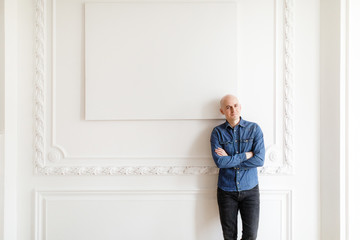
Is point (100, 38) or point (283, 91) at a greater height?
point (100, 38)

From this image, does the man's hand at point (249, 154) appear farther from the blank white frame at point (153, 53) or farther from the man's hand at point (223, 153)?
the blank white frame at point (153, 53)

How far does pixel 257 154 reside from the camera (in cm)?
216

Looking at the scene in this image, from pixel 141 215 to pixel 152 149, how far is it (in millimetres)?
614

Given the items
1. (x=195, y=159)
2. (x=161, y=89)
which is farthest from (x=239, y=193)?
(x=161, y=89)

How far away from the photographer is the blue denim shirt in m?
2.16

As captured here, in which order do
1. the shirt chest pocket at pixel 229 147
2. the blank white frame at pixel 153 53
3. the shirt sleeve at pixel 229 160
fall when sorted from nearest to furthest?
the shirt sleeve at pixel 229 160 → the shirt chest pocket at pixel 229 147 → the blank white frame at pixel 153 53

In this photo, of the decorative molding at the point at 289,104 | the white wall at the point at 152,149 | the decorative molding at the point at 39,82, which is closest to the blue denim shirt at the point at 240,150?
the white wall at the point at 152,149

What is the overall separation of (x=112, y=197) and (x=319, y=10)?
2546 millimetres

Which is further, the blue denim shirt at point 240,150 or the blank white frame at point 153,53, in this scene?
the blank white frame at point 153,53

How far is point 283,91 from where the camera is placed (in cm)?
238

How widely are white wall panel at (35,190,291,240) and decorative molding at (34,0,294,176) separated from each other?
0.19 metres

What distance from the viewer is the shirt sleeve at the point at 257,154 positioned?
2.15m

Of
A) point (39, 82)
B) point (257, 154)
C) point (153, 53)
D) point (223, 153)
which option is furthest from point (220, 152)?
point (39, 82)
